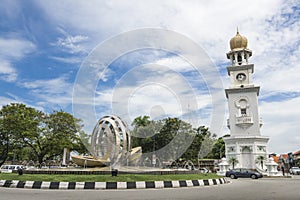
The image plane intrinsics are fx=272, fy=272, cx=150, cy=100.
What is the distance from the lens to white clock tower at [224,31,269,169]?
132 feet

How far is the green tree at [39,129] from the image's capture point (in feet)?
114

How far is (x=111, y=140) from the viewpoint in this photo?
19.6 m

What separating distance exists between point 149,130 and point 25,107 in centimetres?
2077

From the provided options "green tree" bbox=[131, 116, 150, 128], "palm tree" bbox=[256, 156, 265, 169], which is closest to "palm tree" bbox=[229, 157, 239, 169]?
"palm tree" bbox=[256, 156, 265, 169]

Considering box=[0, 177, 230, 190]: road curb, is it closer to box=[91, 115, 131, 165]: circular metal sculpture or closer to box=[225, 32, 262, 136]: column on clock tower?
box=[91, 115, 131, 165]: circular metal sculpture

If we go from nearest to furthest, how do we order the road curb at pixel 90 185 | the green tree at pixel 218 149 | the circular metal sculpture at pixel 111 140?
the road curb at pixel 90 185 → the circular metal sculpture at pixel 111 140 → the green tree at pixel 218 149

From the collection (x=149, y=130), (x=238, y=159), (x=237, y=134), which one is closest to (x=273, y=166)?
(x=238, y=159)

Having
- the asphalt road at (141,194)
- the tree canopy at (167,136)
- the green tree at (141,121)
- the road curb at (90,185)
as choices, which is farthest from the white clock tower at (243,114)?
the asphalt road at (141,194)

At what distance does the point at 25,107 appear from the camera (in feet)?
121

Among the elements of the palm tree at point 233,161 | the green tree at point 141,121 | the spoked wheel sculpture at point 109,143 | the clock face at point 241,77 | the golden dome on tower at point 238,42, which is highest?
the golden dome on tower at point 238,42

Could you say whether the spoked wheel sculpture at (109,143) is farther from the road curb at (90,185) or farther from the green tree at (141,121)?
the green tree at (141,121)

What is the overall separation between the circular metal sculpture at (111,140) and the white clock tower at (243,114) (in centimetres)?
2417

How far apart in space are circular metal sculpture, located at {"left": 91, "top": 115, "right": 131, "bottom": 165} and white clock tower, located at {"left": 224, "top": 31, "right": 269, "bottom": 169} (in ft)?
79.3

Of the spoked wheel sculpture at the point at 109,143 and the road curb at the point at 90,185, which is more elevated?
the spoked wheel sculpture at the point at 109,143
